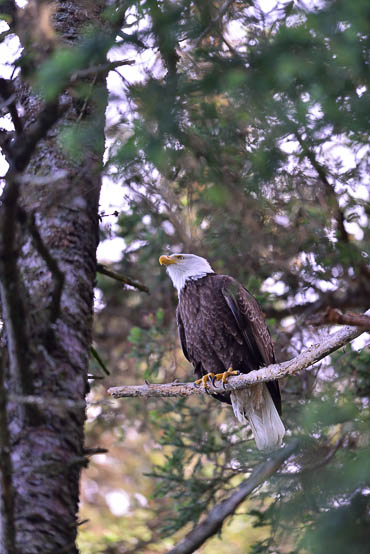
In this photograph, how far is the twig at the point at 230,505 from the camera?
4465 mm

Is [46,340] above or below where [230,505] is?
above

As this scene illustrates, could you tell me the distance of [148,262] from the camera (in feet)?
24.8

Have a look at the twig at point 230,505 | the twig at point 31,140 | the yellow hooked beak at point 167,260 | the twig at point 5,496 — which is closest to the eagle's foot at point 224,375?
the twig at point 230,505

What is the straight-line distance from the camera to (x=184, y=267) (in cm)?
602

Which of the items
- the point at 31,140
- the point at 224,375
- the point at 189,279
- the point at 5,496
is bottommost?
the point at 5,496

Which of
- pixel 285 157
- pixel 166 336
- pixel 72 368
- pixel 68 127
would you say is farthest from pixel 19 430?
pixel 166 336

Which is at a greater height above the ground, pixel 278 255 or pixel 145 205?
pixel 145 205

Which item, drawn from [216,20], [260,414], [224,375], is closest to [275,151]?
[216,20]

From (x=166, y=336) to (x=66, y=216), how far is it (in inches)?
138

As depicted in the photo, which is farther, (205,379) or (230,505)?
(205,379)

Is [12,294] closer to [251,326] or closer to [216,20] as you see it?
[216,20]

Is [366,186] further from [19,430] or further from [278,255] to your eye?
[19,430]

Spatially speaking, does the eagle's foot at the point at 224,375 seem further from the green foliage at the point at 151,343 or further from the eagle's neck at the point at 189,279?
the green foliage at the point at 151,343

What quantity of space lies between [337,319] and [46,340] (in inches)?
71.9
